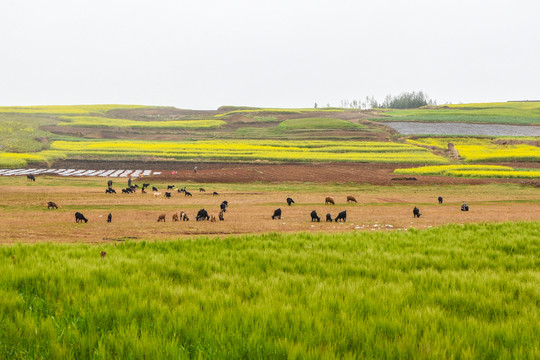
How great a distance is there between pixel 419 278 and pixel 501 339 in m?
2.56

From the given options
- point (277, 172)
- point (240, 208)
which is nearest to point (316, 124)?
point (277, 172)

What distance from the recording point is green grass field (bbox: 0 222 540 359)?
12.2 ft

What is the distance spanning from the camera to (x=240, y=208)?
28.7 metres

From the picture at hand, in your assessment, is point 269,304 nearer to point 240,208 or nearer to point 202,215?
point 202,215

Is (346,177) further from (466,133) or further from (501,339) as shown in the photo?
(466,133)

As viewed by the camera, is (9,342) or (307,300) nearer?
(9,342)

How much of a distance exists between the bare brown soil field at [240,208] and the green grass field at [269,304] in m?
8.87

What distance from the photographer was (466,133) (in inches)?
4085

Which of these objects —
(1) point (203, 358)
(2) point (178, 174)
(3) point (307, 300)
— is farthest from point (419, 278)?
(2) point (178, 174)

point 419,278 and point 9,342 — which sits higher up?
point 9,342

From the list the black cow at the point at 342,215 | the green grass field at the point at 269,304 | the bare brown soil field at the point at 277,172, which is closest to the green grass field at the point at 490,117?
the bare brown soil field at the point at 277,172

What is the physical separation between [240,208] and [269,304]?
23937mm

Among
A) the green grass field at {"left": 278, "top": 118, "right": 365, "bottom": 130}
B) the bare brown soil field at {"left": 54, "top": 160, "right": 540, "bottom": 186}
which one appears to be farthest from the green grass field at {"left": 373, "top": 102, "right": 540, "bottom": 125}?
the bare brown soil field at {"left": 54, "top": 160, "right": 540, "bottom": 186}

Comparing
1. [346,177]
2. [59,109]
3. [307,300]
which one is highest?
[59,109]
